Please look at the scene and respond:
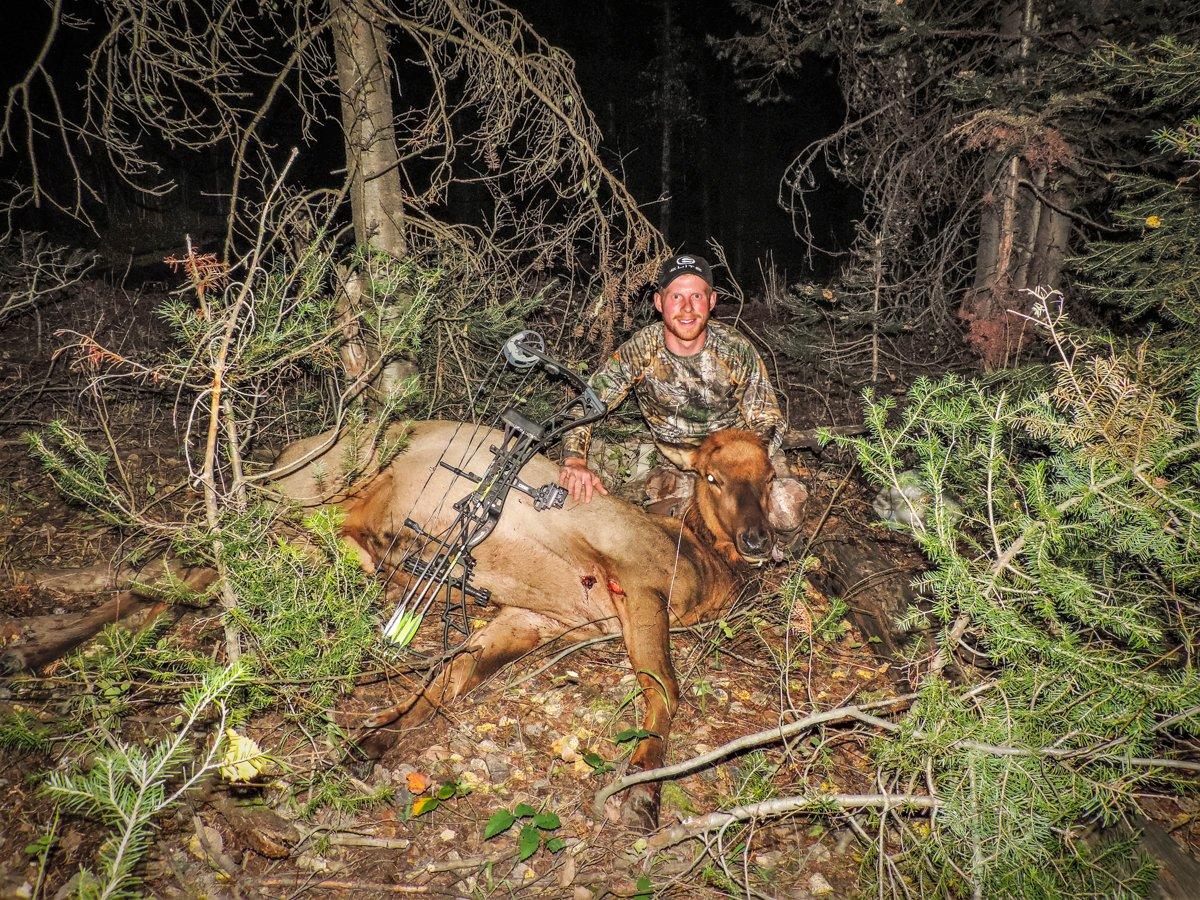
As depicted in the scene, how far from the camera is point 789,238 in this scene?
3077cm

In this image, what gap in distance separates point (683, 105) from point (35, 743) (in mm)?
23951

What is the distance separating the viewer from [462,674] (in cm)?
382

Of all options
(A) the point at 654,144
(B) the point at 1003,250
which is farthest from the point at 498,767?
(A) the point at 654,144

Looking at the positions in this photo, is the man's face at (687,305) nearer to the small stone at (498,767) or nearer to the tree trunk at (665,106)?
the small stone at (498,767)

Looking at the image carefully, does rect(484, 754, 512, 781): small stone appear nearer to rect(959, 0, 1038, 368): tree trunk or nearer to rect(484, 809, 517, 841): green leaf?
rect(484, 809, 517, 841): green leaf

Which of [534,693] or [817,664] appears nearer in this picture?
[534,693]

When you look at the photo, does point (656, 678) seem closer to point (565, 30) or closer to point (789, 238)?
point (565, 30)

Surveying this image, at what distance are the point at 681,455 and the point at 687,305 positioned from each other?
3.89 feet

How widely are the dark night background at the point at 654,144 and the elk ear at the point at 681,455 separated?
11383 mm

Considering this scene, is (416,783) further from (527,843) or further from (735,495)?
(735,495)

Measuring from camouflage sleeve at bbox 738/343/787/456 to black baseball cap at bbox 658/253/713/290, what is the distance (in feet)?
2.29

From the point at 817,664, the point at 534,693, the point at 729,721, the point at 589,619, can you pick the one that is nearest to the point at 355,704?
the point at 534,693

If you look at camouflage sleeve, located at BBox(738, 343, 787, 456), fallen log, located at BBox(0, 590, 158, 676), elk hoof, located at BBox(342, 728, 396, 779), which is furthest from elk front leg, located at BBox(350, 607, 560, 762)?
camouflage sleeve, located at BBox(738, 343, 787, 456)

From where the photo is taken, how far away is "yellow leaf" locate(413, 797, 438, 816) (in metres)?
2.96
